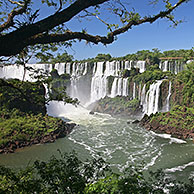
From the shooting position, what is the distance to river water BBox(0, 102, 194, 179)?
11844mm

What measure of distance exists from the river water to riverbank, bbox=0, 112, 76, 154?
722 mm

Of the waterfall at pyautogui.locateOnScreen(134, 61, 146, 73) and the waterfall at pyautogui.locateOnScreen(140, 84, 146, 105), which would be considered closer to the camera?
the waterfall at pyautogui.locateOnScreen(140, 84, 146, 105)

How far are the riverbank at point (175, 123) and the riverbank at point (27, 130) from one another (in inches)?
337

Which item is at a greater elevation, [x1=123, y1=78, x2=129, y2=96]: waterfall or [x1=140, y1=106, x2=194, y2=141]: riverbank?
[x1=123, y1=78, x2=129, y2=96]: waterfall

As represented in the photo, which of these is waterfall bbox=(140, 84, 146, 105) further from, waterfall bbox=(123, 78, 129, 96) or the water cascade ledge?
waterfall bbox=(123, 78, 129, 96)

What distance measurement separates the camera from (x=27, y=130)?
17250mm

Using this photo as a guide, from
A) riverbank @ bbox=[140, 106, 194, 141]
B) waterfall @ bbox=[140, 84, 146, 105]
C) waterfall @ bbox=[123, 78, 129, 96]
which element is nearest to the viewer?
riverbank @ bbox=[140, 106, 194, 141]

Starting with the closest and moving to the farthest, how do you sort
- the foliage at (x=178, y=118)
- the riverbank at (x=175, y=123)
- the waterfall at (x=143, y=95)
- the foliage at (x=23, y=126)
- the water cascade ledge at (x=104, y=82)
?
the foliage at (x=23, y=126) < the riverbank at (x=175, y=123) < the foliage at (x=178, y=118) < the water cascade ledge at (x=104, y=82) < the waterfall at (x=143, y=95)

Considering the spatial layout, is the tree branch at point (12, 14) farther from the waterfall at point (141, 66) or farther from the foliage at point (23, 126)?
the waterfall at point (141, 66)

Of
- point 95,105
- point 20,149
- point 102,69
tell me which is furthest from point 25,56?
point 102,69

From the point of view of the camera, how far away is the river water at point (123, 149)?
11844 millimetres

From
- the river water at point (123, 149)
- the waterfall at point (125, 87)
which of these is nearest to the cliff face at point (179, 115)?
the river water at point (123, 149)

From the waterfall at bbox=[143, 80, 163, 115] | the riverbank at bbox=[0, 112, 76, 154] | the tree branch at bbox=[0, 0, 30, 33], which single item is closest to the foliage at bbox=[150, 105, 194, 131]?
the waterfall at bbox=[143, 80, 163, 115]

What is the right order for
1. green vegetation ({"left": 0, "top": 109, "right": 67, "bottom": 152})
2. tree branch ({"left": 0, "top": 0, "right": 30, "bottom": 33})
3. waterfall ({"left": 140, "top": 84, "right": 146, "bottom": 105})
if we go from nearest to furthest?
tree branch ({"left": 0, "top": 0, "right": 30, "bottom": 33})
green vegetation ({"left": 0, "top": 109, "right": 67, "bottom": 152})
waterfall ({"left": 140, "top": 84, "right": 146, "bottom": 105})
